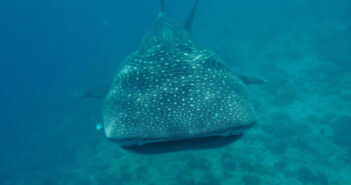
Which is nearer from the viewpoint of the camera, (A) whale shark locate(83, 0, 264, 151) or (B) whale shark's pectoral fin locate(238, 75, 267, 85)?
(A) whale shark locate(83, 0, 264, 151)

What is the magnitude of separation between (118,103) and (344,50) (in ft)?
74.0

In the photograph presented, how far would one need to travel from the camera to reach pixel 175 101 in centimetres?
293

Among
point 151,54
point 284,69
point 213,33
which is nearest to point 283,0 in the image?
point 213,33

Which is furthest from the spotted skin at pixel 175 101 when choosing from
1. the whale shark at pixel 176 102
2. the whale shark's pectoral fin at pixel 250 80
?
the whale shark's pectoral fin at pixel 250 80

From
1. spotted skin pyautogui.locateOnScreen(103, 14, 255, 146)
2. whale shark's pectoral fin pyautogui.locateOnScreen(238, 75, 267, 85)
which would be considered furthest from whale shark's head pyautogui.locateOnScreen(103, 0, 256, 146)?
whale shark's pectoral fin pyautogui.locateOnScreen(238, 75, 267, 85)

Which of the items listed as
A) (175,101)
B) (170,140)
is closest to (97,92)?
(175,101)

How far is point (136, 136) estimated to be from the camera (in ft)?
9.09

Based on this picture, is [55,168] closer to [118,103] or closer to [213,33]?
[118,103]

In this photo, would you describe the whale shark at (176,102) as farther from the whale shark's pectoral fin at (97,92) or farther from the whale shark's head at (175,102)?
the whale shark's pectoral fin at (97,92)

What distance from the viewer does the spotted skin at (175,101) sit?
2.71 metres

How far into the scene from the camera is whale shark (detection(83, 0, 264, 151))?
2.71 meters

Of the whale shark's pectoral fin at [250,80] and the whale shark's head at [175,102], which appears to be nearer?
the whale shark's head at [175,102]

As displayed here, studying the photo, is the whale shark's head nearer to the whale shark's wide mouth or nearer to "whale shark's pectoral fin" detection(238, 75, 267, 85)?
the whale shark's wide mouth

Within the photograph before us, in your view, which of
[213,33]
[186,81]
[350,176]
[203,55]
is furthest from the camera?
[213,33]
